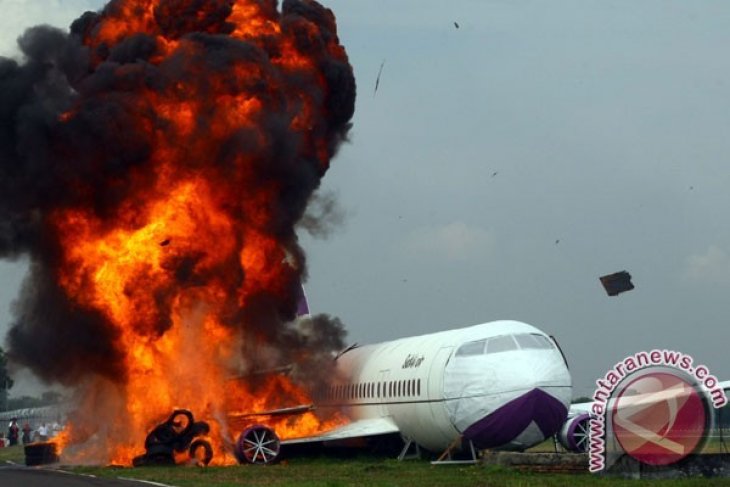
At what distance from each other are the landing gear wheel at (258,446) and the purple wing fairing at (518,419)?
6674mm

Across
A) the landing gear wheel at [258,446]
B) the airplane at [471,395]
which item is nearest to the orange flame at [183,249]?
the landing gear wheel at [258,446]

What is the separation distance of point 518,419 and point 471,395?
152 centimetres

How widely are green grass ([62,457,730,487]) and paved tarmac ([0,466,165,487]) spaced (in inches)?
39.5

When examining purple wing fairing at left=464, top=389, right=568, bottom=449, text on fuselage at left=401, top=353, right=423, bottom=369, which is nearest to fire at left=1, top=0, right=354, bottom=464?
text on fuselage at left=401, top=353, right=423, bottom=369

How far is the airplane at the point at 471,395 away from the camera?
33625 millimetres

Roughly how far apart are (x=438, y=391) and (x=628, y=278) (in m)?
6.41

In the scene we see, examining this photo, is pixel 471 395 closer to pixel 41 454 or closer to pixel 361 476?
pixel 361 476

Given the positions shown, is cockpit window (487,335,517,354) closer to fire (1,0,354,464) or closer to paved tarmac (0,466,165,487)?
fire (1,0,354,464)

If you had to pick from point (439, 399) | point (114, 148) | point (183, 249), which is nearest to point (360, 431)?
point (439, 399)

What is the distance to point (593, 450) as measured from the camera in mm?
29359

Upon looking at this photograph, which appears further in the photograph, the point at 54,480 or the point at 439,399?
the point at 439,399

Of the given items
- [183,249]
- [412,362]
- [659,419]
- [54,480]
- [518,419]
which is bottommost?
[659,419]

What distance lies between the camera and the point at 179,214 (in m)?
39.6

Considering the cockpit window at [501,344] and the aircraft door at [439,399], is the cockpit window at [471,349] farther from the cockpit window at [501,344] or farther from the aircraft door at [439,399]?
the aircraft door at [439,399]
